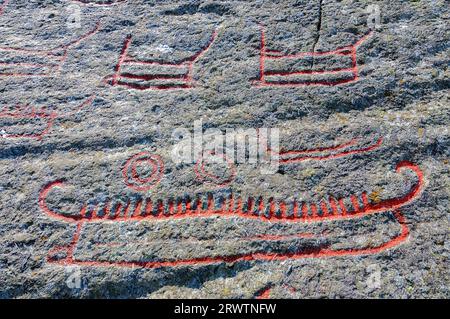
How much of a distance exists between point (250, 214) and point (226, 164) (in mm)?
415

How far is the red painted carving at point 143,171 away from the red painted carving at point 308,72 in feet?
3.10

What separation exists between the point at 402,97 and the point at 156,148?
5.56ft

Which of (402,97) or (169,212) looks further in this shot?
(402,97)

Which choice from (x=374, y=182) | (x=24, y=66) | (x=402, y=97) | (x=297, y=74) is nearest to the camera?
(x=374, y=182)

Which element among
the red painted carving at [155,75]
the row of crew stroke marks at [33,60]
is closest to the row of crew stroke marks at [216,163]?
the red painted carving at [155,75]

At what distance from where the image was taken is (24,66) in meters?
3.96

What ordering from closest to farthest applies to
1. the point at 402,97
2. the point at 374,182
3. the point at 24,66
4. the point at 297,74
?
the point at 374,182 → the point at 402,97 → the point at 297,74 → the point at 24,66

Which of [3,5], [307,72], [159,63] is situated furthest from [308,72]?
[3,5]

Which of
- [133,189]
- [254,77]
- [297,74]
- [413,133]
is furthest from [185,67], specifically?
[413,133]

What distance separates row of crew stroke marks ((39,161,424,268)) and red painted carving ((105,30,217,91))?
3.25ft

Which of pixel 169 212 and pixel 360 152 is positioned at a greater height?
pixel 360 152

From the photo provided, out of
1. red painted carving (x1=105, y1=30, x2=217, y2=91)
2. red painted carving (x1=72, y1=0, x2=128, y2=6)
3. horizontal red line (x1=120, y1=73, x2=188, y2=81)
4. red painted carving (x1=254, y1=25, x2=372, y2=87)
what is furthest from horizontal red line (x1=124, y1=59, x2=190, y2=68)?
red painted carving (x1=72, y1=0, x2=128, y2=6)

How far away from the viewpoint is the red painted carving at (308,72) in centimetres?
356

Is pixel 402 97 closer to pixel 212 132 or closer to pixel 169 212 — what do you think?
pixel 212 132
